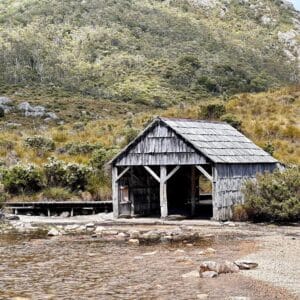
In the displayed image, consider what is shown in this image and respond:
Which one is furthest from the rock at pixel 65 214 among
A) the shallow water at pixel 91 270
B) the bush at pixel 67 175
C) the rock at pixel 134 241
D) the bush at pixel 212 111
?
the bush at pixel 212 111

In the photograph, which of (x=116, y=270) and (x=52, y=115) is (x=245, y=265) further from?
(x=52, y=115)

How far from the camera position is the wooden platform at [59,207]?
30531 mm

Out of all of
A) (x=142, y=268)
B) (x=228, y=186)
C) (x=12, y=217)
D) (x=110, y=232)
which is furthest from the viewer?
(x=12, y=217)

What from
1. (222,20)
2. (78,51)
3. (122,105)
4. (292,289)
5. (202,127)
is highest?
(222,20)

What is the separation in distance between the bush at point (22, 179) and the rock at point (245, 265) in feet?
61.3

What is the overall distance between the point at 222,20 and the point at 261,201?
93.3 m

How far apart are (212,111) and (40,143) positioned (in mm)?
12500

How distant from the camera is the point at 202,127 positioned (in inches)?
1145

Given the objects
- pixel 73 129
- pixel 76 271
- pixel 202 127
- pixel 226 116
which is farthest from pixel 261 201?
pixel 73 129

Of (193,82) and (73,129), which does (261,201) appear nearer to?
(73,129)

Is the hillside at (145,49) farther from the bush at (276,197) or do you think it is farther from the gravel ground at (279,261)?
the gravel ground at (279,261)

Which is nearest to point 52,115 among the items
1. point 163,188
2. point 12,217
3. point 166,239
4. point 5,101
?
point 5,101

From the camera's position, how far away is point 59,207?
101 ft

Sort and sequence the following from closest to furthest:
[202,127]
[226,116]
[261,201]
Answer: [261,201] → [202,127] → [226,116]
